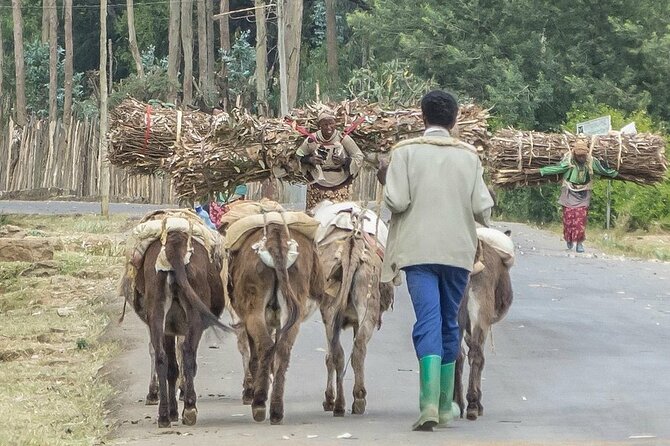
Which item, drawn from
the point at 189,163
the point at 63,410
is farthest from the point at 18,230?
the point at 63,410

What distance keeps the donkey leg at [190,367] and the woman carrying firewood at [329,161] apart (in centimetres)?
287

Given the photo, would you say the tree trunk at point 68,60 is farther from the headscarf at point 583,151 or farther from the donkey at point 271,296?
the donkey at point 271,296

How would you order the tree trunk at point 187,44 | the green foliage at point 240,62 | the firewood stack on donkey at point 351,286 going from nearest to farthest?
the firewood stack on donkey at point 351,286
the tree trunk at point 187,44
the green foliage at point 240,62

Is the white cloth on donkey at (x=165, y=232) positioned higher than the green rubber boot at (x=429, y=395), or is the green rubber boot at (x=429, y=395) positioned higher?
the white cloth on donkey at (x=165, y=232)

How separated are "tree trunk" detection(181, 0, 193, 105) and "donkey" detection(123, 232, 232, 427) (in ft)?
129

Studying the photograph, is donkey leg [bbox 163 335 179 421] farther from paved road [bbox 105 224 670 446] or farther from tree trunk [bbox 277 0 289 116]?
tree trunk [bbox 277 0 289 116]

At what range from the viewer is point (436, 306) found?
9.59 m

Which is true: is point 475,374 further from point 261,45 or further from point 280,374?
point 261,45

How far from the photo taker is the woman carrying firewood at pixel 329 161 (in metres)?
13.0

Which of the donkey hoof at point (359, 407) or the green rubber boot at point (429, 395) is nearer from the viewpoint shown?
the green rubber boot at point (429, 395)

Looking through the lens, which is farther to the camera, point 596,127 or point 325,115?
point 596,127

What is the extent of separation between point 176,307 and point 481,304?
207 centimetres

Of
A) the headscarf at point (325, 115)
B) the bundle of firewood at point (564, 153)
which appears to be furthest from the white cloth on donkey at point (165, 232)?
the bundle of firewood at point (564, 153)

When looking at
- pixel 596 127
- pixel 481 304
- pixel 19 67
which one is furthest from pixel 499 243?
pixel 19 67
